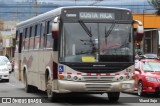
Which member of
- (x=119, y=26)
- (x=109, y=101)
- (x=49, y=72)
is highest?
(x=119, y=26)

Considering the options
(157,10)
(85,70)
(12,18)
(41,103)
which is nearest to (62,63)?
(85,70)

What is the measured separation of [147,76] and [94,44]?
A: 482cm

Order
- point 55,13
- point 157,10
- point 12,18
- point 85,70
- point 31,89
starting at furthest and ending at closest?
point 12,18, point 157,10, point 31,89, point 55,13, point 85,70

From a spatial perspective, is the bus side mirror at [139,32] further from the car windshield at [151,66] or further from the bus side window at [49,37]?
the car windshield at [151,66]

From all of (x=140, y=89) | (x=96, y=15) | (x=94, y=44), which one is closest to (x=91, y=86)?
(x=94, y=44)

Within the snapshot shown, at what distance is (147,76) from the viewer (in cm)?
1880

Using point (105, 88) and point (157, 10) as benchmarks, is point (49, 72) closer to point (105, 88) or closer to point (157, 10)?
point (105, 88)

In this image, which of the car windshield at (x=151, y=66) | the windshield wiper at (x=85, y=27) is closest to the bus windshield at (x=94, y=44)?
the windshield wiper at (x=85, y=27)

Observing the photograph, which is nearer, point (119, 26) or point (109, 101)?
point (119, 26)

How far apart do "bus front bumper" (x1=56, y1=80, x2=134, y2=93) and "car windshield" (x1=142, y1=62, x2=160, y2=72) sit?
492 centimetres

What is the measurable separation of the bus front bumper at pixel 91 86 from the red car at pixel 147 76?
4.04m

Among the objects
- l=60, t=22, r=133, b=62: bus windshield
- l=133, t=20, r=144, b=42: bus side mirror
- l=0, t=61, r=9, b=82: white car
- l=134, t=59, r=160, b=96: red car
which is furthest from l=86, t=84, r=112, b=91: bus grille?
l=0, t=61, r=9, b=82: white car

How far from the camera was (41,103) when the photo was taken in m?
15.5

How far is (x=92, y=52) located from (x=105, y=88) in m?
1.13
